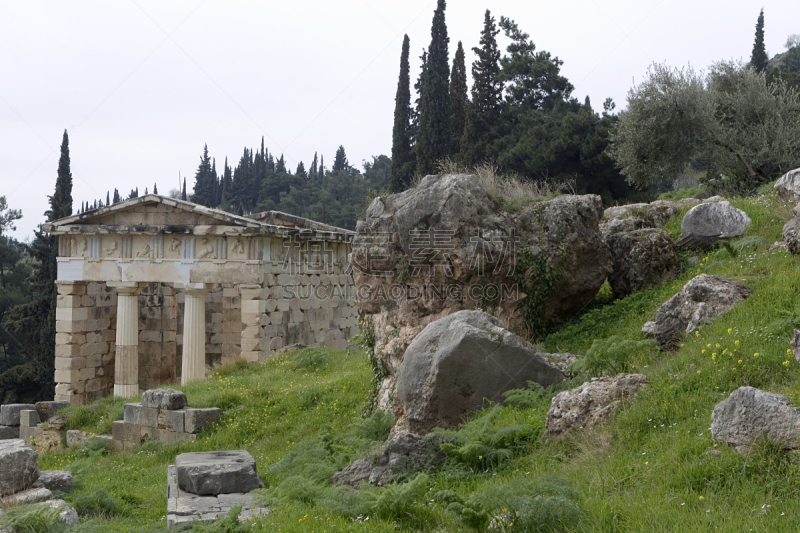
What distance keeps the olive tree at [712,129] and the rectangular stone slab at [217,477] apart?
51.3ft

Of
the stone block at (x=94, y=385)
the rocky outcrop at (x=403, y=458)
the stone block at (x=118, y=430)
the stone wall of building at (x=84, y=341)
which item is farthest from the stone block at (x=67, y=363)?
the rocky outcrop at (x=403, y=458)

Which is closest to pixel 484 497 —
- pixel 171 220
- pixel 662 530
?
pixel 662 530

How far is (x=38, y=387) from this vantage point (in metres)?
33.8

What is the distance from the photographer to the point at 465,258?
1069cm

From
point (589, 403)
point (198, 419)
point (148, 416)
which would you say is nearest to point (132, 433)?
point (148, 416)

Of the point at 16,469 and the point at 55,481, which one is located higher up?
the point at 16,469

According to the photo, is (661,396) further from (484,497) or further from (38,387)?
(38,387)

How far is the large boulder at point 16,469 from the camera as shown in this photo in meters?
7.63

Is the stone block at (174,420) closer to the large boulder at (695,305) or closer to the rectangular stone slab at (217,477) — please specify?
the rectangular stone slab at (217,477)

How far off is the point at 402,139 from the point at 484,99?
16.3 ft

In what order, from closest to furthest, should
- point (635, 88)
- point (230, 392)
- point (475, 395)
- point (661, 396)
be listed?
point (661, 396)
point (475, 395)
point (230, 392)
point (635, 88)

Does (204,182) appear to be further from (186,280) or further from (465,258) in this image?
(465,258)

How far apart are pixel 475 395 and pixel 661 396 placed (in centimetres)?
222

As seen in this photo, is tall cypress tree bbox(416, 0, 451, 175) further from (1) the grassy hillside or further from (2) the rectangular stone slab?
(2) the rectangular stone slab
